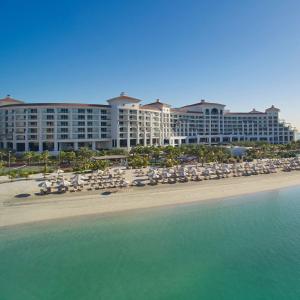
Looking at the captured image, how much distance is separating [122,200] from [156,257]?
12.0 metres

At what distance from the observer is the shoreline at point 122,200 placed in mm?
26250

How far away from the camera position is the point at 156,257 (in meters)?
19.3

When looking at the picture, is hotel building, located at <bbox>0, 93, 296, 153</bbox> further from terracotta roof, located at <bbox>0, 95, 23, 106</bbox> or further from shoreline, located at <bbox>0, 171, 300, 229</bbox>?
shoreline, located at <bbox>0, 171, 300, 229</bbox>

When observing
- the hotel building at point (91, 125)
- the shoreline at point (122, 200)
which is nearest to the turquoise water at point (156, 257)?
the shoreline at point (122, 200)

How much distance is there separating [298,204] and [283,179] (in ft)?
40.9

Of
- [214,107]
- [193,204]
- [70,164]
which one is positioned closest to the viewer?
[193,204]

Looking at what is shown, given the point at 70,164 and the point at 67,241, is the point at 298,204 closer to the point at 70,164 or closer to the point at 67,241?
the point at 67,241

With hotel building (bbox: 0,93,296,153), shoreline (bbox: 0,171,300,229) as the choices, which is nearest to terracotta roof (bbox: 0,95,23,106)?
hotel building (bbox: 0,93,296,153)

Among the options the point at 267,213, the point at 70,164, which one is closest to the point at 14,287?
the point at 267,213

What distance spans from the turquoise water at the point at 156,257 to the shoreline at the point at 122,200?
155 cm

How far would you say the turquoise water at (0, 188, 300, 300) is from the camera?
623 inches

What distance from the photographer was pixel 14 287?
53.2 ft

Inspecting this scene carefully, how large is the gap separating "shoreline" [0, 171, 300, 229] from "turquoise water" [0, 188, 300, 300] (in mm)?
1553

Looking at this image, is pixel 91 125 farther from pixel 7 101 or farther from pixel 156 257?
pixel 156 257
